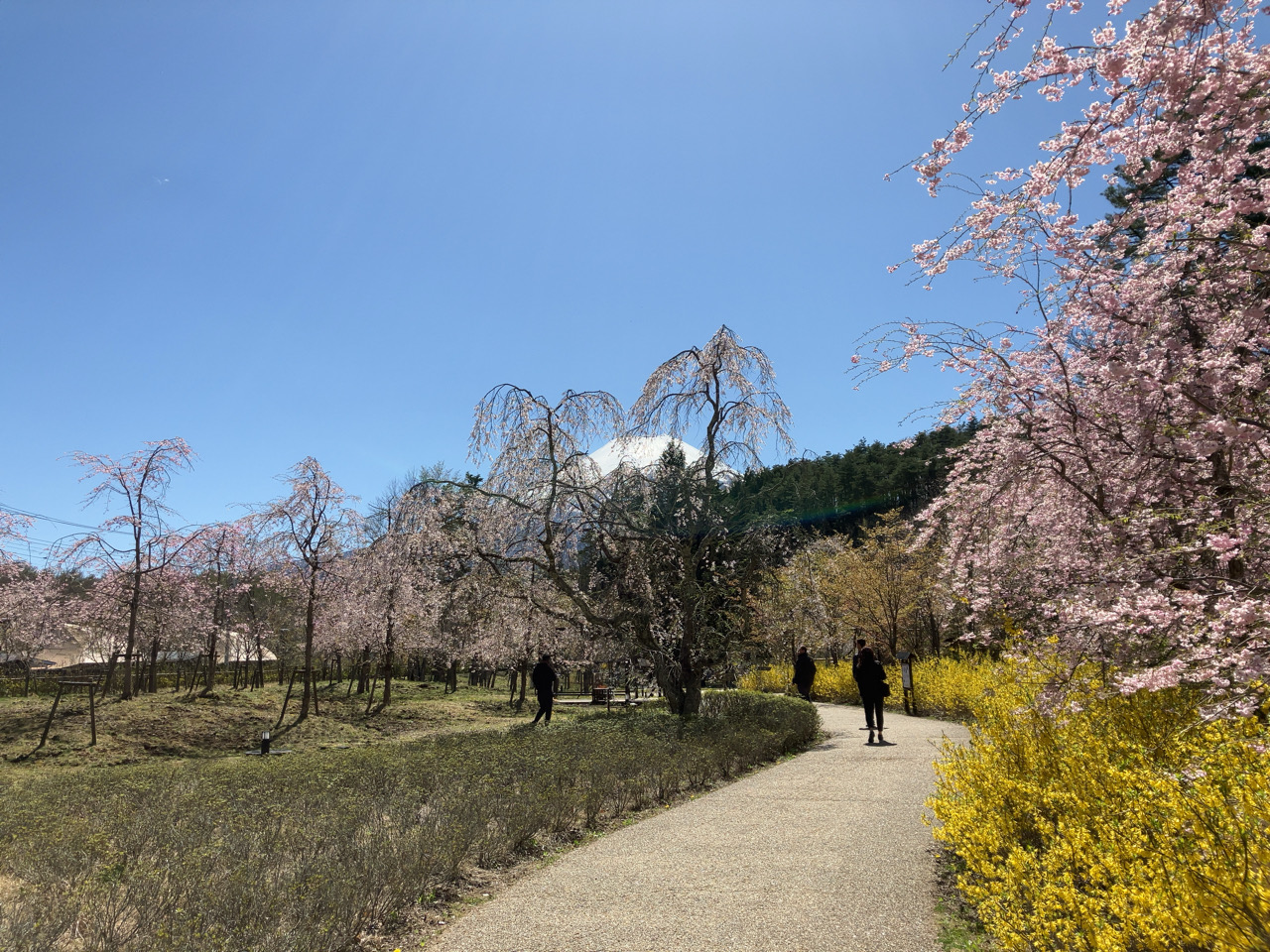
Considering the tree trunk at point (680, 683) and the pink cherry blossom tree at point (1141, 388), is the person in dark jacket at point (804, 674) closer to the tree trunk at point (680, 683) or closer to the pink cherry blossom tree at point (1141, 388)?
the tree trunk at point (680, 683)

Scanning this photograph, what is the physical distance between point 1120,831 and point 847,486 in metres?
53.1

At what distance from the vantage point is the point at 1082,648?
4.93m

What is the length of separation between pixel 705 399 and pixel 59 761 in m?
11.6

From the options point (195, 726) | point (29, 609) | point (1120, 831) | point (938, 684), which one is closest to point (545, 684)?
point (195, 726)

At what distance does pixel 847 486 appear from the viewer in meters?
53.9

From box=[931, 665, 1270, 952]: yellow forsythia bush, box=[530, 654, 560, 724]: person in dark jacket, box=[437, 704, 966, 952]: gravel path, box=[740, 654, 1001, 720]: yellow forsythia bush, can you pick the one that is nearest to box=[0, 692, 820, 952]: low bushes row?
box=[437, 704, 966, 952]: gravel path

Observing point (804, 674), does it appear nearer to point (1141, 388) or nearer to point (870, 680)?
point (870, 680)

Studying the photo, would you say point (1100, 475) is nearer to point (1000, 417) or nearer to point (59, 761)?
point (1000, 417)

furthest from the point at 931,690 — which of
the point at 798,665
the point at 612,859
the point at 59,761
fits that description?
the point at 59,761

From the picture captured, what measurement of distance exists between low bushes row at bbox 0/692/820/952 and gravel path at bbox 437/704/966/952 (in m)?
0.50

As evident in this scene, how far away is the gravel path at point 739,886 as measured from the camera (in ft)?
11.3

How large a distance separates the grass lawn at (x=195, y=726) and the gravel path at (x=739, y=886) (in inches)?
358

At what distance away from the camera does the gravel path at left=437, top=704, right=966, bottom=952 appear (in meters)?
3.43

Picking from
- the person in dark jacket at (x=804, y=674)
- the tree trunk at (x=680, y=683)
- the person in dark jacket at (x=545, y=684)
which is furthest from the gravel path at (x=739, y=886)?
the person in dark jacket at (x=804, y=674)
